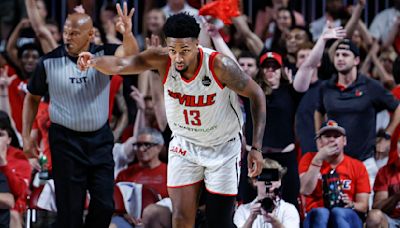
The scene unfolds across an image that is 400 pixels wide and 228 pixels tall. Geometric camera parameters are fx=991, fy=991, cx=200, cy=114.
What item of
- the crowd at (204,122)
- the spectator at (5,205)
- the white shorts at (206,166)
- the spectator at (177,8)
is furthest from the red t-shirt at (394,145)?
the spectator at (5,205)

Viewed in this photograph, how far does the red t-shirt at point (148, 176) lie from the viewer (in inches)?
331

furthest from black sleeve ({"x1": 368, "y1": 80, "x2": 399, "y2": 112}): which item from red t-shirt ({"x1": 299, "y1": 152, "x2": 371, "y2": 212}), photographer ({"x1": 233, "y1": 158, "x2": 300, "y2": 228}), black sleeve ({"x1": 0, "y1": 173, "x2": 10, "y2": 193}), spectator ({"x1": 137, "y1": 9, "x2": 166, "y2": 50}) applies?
black sleeve ({"x1": 0, "y1": 173, "x2": 10, "y2": 193})

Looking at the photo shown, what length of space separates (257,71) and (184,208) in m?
2.37

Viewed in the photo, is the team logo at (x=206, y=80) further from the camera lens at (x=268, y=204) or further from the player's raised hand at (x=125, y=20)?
the camera lens at (x=268, y=204)

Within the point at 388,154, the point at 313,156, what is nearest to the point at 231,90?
the point at 313,156

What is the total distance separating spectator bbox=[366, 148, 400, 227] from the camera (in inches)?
298

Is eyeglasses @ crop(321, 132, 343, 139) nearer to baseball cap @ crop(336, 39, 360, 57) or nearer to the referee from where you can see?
baseball cap @ crop(336, 39, 360, 57)

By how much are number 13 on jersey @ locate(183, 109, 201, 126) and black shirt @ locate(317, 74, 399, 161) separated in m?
2.48

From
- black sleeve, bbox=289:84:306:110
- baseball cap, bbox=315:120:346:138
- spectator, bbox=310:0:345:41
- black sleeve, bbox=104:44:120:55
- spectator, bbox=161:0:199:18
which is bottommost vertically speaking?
baseball cap, bbox=315:120:346:138

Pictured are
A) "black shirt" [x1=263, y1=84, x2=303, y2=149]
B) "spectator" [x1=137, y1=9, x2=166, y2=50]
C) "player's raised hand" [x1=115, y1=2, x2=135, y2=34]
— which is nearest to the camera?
"player's raised hand" [x1=115, y1=2, x2=135, y2=34]

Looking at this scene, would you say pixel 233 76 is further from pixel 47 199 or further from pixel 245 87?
pixel 47 199

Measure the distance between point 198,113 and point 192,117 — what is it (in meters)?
0.05

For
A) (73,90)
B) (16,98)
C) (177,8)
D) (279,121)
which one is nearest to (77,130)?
(73,90)

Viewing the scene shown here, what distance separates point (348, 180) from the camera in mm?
7867
